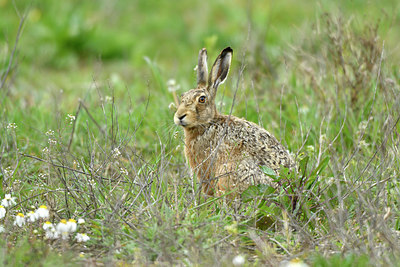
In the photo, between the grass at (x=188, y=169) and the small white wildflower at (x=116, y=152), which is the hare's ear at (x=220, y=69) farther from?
the small white wildflower at (x=116, y=152)

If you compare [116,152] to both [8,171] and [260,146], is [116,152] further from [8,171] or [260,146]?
[260,146]

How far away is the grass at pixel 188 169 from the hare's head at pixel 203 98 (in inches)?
5.2

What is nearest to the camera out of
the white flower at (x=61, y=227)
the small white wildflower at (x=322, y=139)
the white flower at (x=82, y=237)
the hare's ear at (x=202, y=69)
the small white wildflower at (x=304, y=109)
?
the white flower at (x=61, y=227)

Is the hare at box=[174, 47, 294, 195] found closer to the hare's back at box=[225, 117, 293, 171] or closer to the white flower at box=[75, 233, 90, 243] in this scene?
the hare's back at box=[225, 117, 293, 171]

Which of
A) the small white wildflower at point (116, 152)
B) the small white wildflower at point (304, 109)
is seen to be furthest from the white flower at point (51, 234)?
the small white wildflower at point (304, 109)

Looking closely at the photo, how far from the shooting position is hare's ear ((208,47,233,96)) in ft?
16.0

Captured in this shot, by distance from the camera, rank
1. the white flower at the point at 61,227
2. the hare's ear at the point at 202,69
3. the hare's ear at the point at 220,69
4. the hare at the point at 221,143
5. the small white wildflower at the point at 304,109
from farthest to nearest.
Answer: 1. the small white wildflower at the point at 304,109
2. the hare's ear at the point at 202,69
3. the hare's ear at the point at 220,69
4. the hare at the point at 221,143
5. the white flower at the point at 61,227

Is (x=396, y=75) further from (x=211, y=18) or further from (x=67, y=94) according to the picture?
(x=211, y=18)

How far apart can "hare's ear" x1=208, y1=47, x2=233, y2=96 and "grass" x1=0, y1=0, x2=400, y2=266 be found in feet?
0.42

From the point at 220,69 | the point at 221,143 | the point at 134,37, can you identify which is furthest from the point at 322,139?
the point at 134,37

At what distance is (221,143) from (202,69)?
0.74 meters

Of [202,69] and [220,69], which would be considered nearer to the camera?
[220,69]

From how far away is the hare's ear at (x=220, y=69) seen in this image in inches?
193

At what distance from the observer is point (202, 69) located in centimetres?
509
